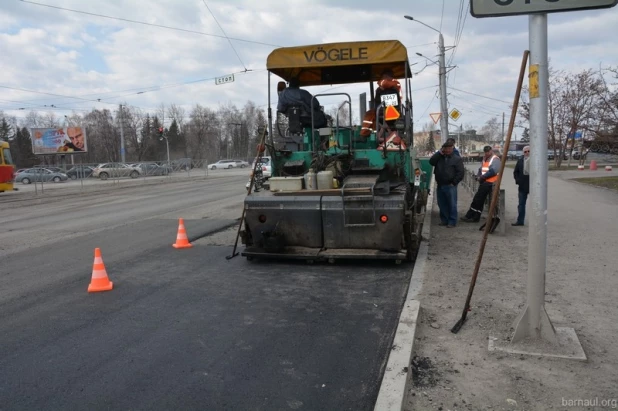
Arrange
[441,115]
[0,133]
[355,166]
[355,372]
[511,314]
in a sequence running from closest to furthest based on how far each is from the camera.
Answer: [355,372], [511,314], [355,166], [441,115], [0,133]

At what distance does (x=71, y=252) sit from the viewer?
28.8 feet

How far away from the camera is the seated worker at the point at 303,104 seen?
790 cm

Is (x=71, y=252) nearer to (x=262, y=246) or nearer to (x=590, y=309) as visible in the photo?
(x=262, y=246)

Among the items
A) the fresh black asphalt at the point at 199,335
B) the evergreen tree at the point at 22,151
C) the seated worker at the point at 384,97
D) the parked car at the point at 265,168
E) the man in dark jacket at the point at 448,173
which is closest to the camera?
the fresh black asphalt at the point at 199,335

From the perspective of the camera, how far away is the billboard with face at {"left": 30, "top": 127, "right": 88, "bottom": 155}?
4388cm

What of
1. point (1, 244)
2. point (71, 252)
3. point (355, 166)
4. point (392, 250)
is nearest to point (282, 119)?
point (355, 166)

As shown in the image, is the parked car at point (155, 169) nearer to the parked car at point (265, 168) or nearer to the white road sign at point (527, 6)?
the parked car at point (265, 168)

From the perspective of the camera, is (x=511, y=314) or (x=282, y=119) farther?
(x=282, y=119)

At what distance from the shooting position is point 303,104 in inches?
312

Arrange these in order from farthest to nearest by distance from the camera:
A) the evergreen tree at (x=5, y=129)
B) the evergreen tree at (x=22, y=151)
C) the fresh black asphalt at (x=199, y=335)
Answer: the evergreen tree at (x=5, y=129) → the evergreen tree at (x=22, y=151) → the fresh black asphalt at (x=199, y=335)

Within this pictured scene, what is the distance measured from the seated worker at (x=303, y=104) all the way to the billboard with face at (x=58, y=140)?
4256 cm

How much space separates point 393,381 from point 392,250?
131 inches

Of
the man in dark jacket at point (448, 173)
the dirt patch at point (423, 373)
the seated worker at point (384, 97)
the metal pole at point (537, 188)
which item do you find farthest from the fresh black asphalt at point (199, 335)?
the man in dark jacket at point (448, 173)

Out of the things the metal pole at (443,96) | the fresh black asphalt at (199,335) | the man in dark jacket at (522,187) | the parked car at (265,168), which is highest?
the metal pole at (443,96)
